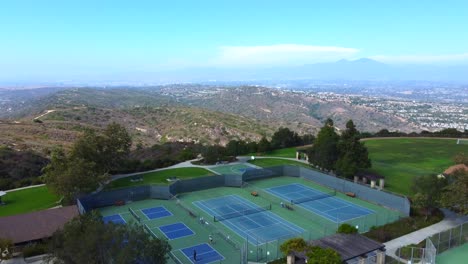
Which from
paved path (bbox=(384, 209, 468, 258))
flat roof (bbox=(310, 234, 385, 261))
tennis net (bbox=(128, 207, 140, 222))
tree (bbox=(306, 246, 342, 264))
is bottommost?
tennis net (bbox=(128, 207, 140, 222))

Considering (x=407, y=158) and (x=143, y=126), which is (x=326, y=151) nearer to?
(x=407, y=158)

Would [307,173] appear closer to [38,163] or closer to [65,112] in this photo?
[38,163]

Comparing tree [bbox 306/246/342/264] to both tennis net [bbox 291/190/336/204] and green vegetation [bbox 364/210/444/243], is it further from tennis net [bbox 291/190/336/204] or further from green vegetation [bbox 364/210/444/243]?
tennis net [bbox 291/190/336/204]

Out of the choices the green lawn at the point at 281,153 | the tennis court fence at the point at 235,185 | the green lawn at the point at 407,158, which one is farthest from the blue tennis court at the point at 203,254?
the green lawn at the point at 281,153

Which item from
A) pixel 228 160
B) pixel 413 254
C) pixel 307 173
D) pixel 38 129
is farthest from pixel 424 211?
pixel 38 129

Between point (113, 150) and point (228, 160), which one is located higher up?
point (113, 150)

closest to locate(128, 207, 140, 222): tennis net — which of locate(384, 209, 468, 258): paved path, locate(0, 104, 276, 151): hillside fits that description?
locate(384, 209, 468, 258): paved path
